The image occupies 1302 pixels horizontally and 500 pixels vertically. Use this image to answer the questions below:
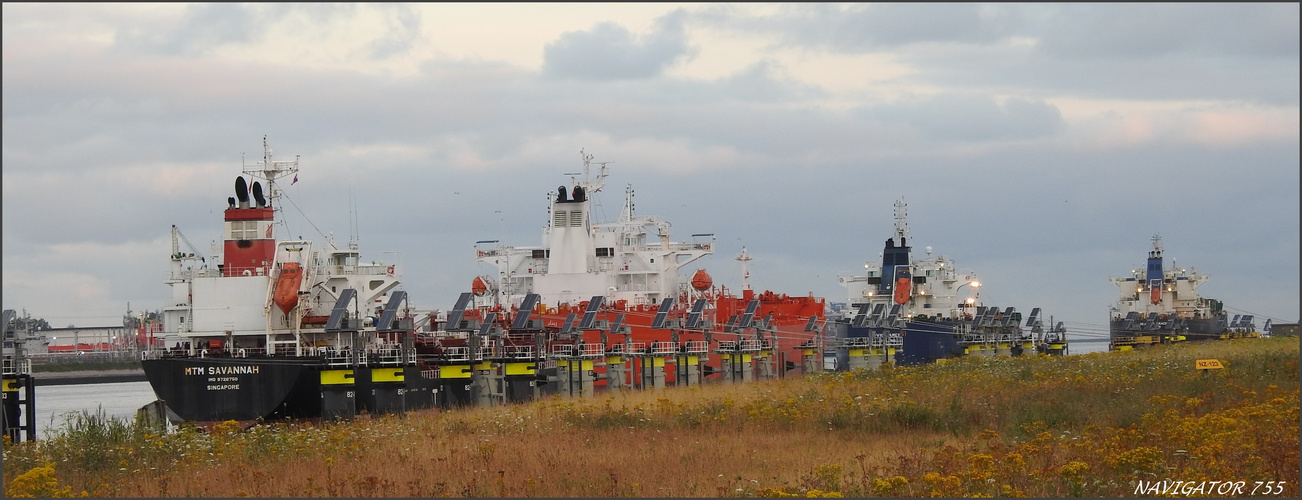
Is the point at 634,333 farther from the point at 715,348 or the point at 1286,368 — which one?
the point at 1286,368

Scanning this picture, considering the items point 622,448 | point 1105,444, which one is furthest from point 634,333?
point 1105,444

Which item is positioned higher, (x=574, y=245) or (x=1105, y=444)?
(x=574, y=245)

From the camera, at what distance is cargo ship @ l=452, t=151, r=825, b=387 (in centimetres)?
5725

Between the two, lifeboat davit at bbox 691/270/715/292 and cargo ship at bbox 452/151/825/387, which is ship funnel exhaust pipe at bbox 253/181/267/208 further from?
lifeboat davit at bbox 691/270/715/292

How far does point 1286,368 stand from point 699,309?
93.4 feet

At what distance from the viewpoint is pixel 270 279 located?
4344 cm

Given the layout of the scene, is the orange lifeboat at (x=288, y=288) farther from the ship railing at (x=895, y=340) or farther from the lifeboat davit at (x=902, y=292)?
the lifeboat davit at (x=902, y=292)

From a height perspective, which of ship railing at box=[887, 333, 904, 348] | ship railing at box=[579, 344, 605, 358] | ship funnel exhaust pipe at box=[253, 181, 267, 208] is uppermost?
ship funnel exhaust pipe at box=[253, 181, 267, 208]

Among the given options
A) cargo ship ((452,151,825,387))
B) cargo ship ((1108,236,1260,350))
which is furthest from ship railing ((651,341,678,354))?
cargo ship ((1108,236,1260,350))

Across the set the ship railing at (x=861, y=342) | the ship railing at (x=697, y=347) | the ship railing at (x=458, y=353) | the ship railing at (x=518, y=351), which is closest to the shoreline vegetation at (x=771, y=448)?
the ship railing at (x=458, y=353)

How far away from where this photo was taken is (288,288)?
142 ft

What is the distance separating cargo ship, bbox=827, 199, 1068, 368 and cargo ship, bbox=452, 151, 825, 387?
3.59 metres

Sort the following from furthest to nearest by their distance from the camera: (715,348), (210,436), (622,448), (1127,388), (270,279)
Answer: (715,348) < (270,279) < (1127,388) < (210,436) < (622,448)

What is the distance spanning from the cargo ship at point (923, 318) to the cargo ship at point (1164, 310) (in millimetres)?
6821
